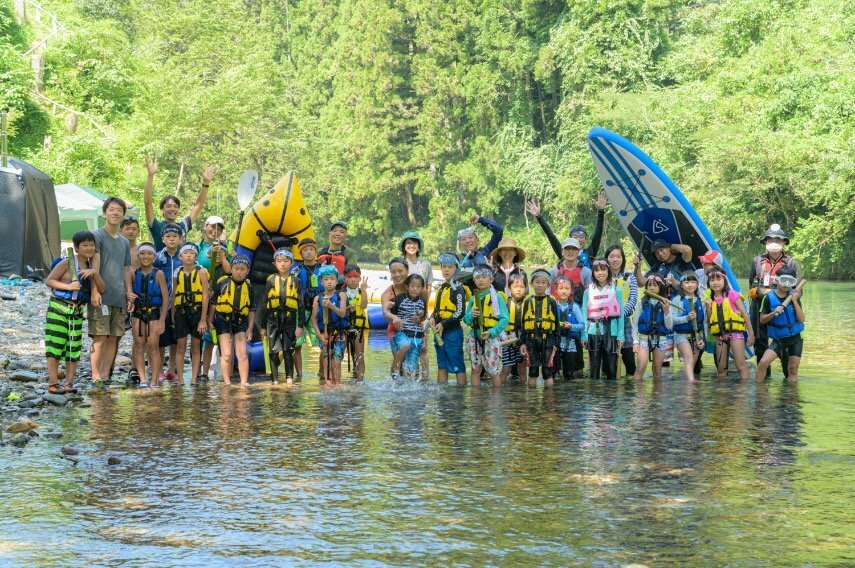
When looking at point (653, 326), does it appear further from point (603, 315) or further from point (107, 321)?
point (107, 321)

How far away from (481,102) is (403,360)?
4864 cm

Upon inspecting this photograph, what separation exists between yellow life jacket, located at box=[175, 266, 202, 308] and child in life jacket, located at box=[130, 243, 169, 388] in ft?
0.37

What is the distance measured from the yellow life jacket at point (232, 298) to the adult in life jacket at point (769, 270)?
5106 mm

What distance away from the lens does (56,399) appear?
9203 millimetres

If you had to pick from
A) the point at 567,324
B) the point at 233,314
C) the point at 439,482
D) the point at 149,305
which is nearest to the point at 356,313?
the point at 233,314

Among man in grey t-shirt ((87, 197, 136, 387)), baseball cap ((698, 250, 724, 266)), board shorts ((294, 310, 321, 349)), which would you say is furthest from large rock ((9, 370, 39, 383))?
baseball cap ((698, 250, 724, 266))

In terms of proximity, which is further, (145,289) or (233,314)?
(233,314)

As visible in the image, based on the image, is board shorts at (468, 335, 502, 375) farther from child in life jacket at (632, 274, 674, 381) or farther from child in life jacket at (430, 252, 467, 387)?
child in life jacket at (632, 274, 674, 381)

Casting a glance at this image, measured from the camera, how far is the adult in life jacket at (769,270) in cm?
1131

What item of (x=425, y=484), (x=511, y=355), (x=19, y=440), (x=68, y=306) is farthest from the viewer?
(x=511, y=355)

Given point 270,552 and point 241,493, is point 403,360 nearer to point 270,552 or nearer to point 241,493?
point 241,493

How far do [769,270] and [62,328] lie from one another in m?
6.89

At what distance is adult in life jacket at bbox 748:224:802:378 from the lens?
11312mm

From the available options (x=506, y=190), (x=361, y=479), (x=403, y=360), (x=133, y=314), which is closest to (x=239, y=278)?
(x=133, y=314)
